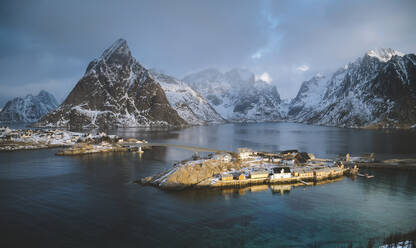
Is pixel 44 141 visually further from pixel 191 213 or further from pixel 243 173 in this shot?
pixel 191 213

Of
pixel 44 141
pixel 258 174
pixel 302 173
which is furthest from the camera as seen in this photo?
pixel 44 141

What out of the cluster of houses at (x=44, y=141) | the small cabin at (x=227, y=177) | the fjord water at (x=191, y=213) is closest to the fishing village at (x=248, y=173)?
the small cabin at (x=227, y=177)

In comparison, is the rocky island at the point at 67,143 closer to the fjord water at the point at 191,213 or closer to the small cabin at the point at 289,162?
the fjord water at the point at 191,213

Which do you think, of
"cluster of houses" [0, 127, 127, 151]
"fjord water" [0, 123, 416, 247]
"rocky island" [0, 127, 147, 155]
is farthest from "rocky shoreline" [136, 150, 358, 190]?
"cluster of houses" [0, 127, 127, 151]

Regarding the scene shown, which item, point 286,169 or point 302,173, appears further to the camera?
point 302,173

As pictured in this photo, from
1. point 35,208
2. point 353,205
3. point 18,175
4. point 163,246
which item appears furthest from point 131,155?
point 353,205

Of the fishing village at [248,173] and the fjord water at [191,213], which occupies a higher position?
the fishing village at [248,173]

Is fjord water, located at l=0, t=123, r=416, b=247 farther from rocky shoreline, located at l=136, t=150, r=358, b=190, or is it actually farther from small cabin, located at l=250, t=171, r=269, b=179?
small cabin, located at l=250, t=171, r=269, b=179

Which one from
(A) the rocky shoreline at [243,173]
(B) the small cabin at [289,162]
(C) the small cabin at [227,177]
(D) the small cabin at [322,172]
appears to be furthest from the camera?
(B) the small cabin at [289,162]

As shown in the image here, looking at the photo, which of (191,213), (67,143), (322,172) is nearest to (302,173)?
(322,172)

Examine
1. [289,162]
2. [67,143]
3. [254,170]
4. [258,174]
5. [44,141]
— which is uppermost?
[44,141]

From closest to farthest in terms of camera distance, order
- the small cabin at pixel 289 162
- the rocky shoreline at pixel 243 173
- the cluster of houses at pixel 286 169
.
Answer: the rocky shoreline at pixel 243 173 → the cluster of houses at pixel 286 169 → the small cabin at pixel 289 162
